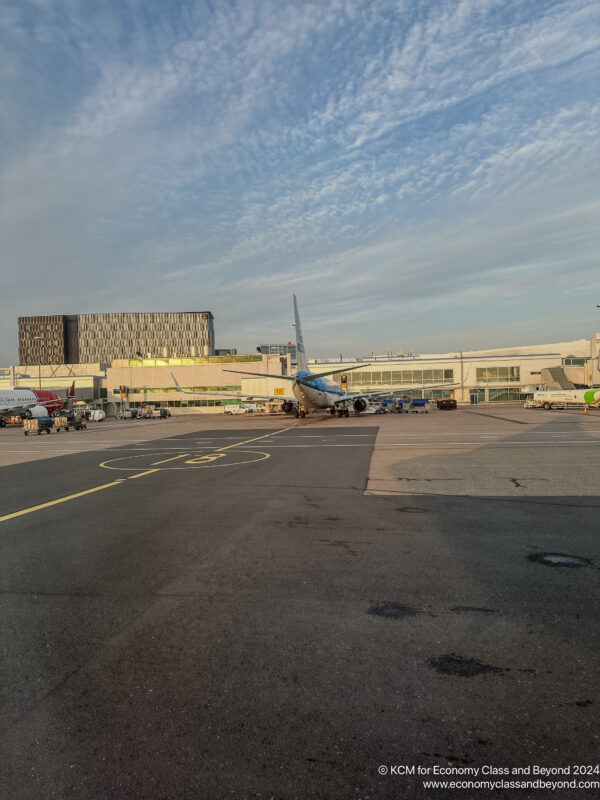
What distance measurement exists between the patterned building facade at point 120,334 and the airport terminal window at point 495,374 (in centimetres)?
11919

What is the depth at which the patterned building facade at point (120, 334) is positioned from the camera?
19325 centimetres

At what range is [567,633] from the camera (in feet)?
15.3

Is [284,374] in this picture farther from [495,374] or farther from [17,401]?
[17,401]

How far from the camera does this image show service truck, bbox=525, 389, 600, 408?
57.3m

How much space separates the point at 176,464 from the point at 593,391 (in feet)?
180

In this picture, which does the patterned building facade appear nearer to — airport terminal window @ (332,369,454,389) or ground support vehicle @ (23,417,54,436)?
airport terminal window @ (332,369,454,389)

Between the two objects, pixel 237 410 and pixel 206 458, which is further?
pixel 237 410

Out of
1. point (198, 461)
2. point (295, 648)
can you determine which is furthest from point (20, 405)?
point (295, 648)

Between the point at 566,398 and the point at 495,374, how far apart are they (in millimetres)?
41904

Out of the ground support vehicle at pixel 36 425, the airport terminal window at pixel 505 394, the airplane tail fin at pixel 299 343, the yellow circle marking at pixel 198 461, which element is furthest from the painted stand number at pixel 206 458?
the airport terminal window at pixel 505 394

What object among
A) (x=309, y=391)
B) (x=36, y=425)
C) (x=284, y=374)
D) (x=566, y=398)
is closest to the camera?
(x=36, y=425)

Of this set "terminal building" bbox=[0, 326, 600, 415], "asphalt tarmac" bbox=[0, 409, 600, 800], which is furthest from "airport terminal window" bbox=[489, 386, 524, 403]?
"asphalt tarmac" bbox=[0, 409, 600, 800]

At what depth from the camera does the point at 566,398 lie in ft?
195

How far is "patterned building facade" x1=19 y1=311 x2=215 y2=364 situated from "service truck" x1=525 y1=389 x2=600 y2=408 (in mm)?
147840
